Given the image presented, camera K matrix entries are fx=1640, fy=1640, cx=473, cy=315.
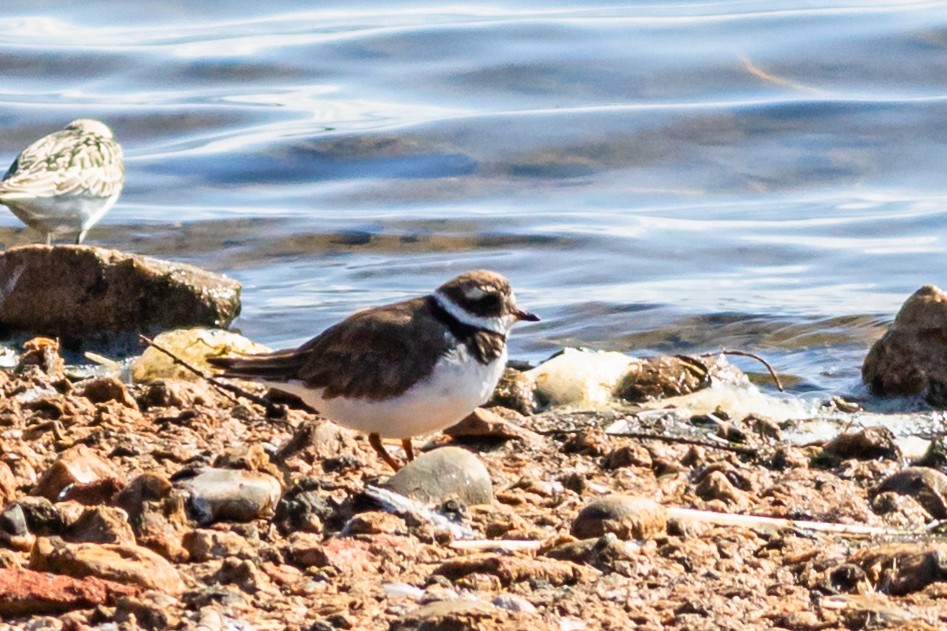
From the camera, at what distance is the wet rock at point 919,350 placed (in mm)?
7977

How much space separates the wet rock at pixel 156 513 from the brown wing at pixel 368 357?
3.17ft

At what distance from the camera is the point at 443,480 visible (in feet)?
16.9

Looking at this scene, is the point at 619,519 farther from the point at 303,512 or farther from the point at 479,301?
the point at 479,301

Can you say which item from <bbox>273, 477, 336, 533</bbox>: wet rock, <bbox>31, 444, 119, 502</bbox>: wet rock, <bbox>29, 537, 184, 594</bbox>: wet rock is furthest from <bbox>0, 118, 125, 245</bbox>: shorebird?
<bbox>29, 537, 184, 594</bbox>: wet rock

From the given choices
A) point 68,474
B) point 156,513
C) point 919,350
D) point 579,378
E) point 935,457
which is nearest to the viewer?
point 156,513

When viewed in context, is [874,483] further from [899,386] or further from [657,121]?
[657,121]

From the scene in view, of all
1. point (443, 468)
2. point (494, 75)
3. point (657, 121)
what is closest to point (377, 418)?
point (443, 468)

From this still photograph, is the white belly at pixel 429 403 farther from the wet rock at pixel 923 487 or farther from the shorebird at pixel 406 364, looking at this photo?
the wet rock at pixel 923 487

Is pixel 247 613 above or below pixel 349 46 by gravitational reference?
below

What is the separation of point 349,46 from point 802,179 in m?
6.38

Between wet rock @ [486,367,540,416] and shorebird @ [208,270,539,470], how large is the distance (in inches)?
56.0

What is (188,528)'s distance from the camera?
462cm

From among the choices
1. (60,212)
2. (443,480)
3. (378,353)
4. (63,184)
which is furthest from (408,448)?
(63,184)

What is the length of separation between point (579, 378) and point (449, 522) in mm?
2737
